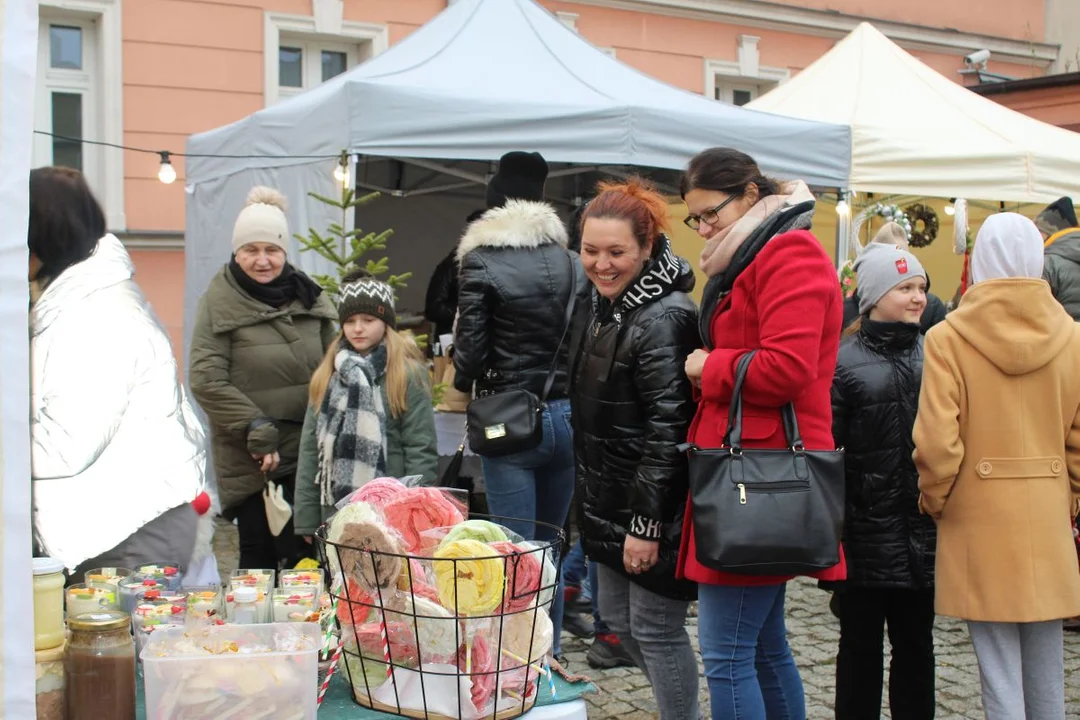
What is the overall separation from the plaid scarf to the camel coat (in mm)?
1928

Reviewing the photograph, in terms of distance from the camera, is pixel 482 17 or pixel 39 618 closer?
pixel 39 618

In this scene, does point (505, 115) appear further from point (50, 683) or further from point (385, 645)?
point (50, 683)

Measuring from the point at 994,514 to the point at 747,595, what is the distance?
0.79 m

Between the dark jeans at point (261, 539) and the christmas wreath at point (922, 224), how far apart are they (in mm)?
6909

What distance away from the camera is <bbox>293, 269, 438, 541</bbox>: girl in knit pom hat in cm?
397

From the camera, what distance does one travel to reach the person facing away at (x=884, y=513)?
3.12 metres

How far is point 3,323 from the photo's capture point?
112 cm

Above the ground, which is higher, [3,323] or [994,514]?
[3,323]

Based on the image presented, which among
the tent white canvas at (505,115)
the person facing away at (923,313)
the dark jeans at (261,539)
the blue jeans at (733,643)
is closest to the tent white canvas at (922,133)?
the tent white canvas at (505,115)

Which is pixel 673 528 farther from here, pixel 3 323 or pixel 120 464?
pixel 3 323

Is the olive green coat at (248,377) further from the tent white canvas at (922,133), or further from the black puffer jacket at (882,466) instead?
the tent white canvas at (922,133)

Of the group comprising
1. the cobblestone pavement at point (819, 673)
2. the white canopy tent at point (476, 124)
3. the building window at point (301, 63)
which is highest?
the building window at point (301, 63)

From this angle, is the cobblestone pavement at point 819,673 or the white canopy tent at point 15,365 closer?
the white canopy tent at point 15,365

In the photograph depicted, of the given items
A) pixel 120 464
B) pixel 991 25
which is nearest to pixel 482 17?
pixel 120 464
